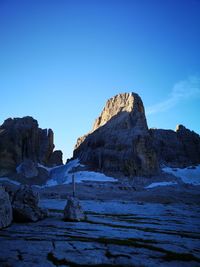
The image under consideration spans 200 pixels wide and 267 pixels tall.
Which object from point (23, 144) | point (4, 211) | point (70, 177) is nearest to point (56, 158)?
point (23, 144)

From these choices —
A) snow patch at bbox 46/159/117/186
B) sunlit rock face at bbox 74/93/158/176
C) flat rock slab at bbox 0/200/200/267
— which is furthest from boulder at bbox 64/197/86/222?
sunlit rock face at bbox 74/93/158/176

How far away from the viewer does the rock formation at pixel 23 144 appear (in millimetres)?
152875

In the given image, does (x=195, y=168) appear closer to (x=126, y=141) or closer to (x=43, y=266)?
(x=126, y=141)

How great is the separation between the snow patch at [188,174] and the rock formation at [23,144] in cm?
7640

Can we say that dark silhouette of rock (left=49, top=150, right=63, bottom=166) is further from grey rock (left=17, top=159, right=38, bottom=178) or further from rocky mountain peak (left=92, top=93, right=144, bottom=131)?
rocky mountain peak (left=92, top=93, right=144, bottom=131)

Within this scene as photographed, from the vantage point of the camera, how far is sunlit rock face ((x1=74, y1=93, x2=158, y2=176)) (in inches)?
5945

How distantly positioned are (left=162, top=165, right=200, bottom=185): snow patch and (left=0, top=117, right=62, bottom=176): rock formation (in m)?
76.4

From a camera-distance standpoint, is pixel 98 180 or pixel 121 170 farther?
pixel 121 170

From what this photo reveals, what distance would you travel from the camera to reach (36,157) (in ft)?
546

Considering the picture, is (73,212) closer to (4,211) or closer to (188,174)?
(4,211)

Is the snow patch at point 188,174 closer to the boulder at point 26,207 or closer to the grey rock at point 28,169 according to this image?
the grey rock at point 28,169

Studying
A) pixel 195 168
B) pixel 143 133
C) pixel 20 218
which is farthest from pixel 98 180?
pixel 20 218

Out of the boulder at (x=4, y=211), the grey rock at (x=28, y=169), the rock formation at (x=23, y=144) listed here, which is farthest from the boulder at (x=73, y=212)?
the rock formation at (x=23, y=144)

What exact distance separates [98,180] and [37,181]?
108 feet
